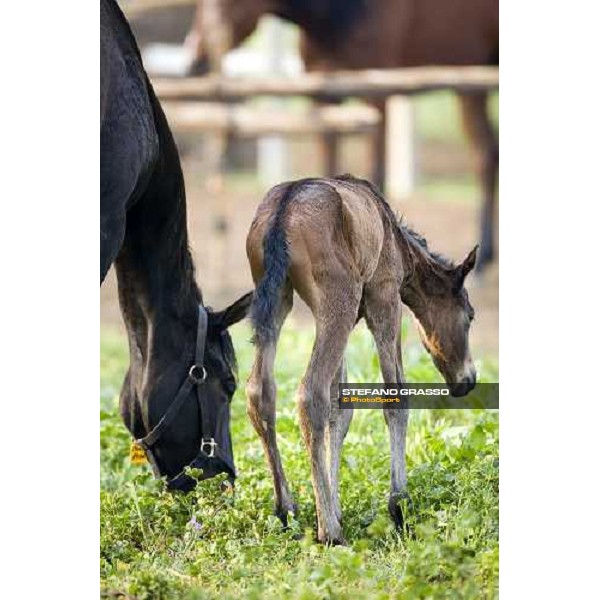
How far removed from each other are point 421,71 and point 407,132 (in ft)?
4.51

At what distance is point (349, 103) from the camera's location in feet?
23.4

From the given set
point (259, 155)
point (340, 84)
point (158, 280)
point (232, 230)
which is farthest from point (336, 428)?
point (259, 155)

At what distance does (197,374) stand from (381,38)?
315 centimetres

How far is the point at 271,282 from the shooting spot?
392 centimetres

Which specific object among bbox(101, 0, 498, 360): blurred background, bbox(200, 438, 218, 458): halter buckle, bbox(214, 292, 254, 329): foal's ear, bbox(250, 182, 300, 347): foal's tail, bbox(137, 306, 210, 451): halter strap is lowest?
bbox(200, 438, 218, 458): halter buckle

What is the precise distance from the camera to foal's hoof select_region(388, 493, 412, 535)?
4230 millimetres

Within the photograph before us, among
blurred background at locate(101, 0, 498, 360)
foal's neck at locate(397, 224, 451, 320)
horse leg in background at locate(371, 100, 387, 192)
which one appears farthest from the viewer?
horse leg in background at locate(371, 100, 387, 192)

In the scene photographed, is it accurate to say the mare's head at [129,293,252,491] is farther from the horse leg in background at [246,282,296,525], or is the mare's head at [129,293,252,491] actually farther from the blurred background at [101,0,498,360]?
the blurred background at [101,0,498,360]

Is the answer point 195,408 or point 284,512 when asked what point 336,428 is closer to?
point 284,512

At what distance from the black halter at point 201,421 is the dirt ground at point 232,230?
34.5 inches

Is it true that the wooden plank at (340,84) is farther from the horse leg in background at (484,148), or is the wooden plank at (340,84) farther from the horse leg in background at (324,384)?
the horse leg in background at (324,384)

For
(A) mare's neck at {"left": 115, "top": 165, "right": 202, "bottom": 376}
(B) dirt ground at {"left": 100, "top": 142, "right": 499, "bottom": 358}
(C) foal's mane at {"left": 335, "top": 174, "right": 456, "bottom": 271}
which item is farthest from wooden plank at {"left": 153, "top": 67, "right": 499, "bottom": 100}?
(A) mare's neck at {"left": 115, "top": 165, "right": 202, "bottom": 376}

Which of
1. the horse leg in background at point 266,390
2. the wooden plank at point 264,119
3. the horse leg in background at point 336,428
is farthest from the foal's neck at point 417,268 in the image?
the wooden plank at point 264,119
